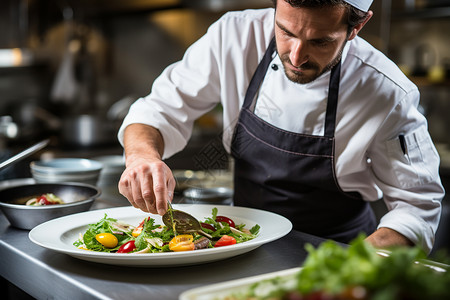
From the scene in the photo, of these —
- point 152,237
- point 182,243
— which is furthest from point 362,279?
point 152,237

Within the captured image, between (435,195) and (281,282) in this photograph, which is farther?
(435,195)

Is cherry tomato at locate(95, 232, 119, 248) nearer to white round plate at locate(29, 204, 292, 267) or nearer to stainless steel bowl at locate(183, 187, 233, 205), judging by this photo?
white round plate at locate(29, 204, 292, 267)

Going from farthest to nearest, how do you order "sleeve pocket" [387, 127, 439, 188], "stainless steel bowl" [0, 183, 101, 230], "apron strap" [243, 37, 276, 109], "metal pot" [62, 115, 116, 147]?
"metal pot" [62, 115, 116, 147]
"apron strap" [243, 37, 276, 109]
"sleeve pocket" [387, 127, 439, 188]
"stainless steel bowl" [0, 183, 101, 230]

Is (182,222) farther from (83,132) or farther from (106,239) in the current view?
(83,132)

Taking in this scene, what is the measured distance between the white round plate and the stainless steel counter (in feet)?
0.09

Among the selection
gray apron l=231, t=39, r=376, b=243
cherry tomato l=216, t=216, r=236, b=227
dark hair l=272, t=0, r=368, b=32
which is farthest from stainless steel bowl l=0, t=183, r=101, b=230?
dark hair l=272, t=0, r=368, b=32

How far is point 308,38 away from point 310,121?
0.37 metres

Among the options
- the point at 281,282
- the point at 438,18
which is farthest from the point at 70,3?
the point at 281,282

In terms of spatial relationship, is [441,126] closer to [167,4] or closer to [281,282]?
[167,4]

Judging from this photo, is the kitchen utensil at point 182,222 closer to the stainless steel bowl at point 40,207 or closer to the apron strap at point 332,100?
the stainless steel bowl at point 40,207

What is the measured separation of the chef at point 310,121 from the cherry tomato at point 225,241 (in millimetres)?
329

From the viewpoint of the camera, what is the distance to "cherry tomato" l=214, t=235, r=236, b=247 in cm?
122

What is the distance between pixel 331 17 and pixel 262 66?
0.43 metres

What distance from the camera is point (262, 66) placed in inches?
72.1
